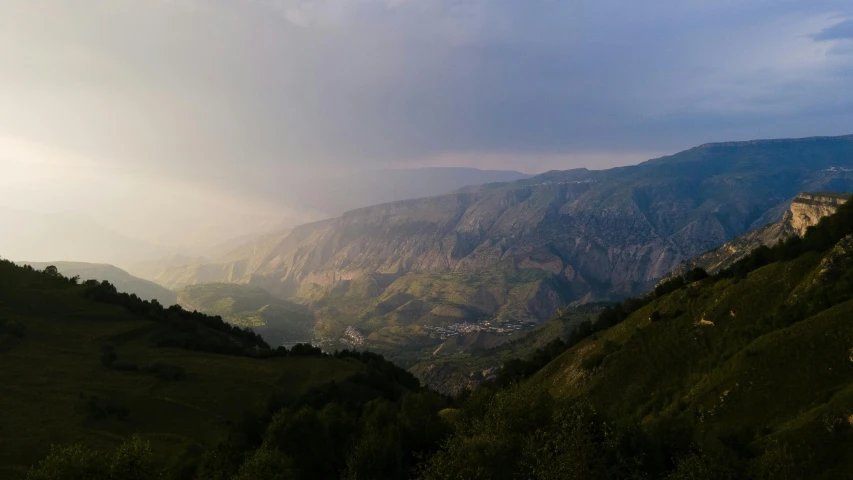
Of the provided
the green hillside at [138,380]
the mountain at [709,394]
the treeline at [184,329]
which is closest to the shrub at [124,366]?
the green hillside at [138,380]

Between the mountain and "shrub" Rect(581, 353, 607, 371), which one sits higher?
the mountain

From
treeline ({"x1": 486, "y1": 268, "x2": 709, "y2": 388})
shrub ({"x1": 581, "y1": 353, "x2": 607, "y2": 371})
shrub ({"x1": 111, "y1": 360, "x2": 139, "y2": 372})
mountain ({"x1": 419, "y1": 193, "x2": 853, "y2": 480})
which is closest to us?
mountain ({"x1": 419, "y1": 193, "x2": 853, "y2": 480})

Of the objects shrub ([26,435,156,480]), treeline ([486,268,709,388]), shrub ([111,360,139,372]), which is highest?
shrub ([26,435,156,480])

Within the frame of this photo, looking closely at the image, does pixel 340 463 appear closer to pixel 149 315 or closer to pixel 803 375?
pixel 803 375

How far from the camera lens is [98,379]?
92312mm

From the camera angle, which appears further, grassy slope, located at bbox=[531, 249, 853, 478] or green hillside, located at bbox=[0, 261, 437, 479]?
green hillside, located at bbox=[0, 261, 437, 479]

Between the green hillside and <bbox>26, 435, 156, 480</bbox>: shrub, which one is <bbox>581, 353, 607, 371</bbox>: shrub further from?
<bbox>26, 435, 156, 480</bbox>: shrub

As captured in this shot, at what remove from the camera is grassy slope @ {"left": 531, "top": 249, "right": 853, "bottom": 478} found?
45250mm

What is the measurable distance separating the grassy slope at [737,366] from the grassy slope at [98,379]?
207ft

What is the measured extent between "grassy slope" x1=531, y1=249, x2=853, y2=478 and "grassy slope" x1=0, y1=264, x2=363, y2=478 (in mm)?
63059

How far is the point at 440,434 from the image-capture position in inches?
1991

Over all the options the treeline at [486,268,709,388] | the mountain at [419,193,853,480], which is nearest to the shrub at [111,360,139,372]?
the treeline at [486,268,709,388]

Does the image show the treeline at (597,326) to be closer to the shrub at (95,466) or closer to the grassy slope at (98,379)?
the grassy slope at (98,379)

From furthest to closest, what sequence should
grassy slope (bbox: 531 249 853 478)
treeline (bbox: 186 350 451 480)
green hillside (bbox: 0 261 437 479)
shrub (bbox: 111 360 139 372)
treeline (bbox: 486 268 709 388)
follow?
treeline (bbox: 486 268 709 388) < shrub (bbox: 111 360 139 372) < green hillside (bbox: 0 261 437 479) < grassy slope (bbox: 531 249 853 478) < treeline (bbox: 186 350 451 480)
